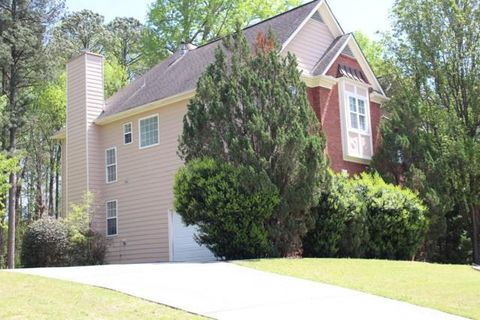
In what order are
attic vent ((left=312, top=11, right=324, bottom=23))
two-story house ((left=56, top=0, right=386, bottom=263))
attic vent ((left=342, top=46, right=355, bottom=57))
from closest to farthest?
two-story house ((left=56, top=0, right=386, bottom=263)) → attic vent ((left=312, top=11, right=324, bottom=23)) → attic vent ((left=342, top=46, right=355, bottom=57))

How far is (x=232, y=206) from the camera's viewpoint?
15.7 m

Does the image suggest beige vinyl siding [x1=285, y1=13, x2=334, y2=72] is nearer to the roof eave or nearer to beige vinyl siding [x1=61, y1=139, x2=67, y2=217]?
the roof eave

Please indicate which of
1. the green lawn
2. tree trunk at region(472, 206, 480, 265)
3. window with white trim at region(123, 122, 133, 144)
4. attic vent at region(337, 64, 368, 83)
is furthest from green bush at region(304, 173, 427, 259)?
window with white trim at region(123, 122, 133, 144)

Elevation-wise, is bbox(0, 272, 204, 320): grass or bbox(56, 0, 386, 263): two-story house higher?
bbox(56, 0, 386, 263): two-story house

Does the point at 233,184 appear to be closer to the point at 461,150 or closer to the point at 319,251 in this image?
the point at 319,251

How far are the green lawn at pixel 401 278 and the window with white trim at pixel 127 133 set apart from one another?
12.1m

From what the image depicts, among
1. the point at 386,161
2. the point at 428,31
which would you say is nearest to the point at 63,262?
the point at 386,161

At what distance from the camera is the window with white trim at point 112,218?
25.0m

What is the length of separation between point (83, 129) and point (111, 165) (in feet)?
6.62

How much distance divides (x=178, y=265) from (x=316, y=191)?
4.69m

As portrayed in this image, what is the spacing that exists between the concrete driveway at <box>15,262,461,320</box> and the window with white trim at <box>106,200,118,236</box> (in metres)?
11.8

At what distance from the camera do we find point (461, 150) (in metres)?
22.4

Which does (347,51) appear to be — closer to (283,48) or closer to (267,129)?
(283,48)

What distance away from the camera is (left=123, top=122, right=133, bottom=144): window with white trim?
25178mm
